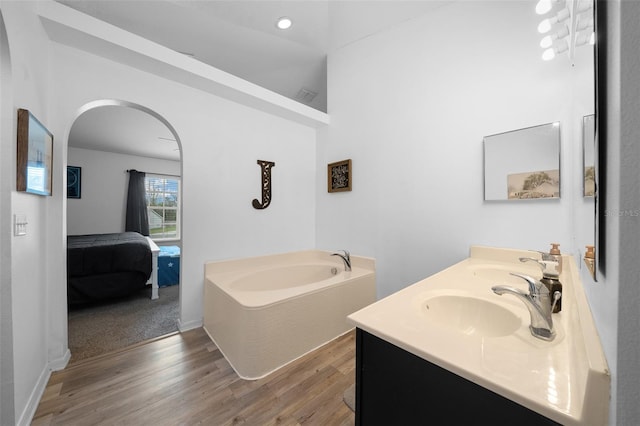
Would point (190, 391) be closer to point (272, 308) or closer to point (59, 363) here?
point (272, 308)

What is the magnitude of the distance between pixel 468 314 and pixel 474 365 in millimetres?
551

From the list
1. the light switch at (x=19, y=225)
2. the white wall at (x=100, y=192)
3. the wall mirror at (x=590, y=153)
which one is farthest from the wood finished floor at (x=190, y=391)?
the white wall at (x=100, y=192)

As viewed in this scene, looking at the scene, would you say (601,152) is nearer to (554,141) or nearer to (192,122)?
(554,141)

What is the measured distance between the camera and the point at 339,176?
278cm

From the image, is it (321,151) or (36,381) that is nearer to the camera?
(36,381)

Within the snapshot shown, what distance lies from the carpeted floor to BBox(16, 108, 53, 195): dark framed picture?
4.27ft

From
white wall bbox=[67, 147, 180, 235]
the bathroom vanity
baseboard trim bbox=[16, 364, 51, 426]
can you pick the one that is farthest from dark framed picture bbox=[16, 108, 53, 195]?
white wall bbox=[67, 147, 180, 235]

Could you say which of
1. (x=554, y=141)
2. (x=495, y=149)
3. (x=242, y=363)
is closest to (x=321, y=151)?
(x=495, y=149)

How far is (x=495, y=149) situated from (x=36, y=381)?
3.28m

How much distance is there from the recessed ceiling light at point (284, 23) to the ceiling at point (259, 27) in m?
0.04

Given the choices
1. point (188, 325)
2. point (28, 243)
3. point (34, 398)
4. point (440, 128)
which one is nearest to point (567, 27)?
point (440, 128)

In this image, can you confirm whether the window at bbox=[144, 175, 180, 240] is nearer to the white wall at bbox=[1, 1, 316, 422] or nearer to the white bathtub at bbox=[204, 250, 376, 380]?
the white wall at bbox=[1, 1, 316, 422]

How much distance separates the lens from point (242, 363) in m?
1.58

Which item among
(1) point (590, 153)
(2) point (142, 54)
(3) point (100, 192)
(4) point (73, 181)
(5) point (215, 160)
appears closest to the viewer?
(1) point (590, 153)
